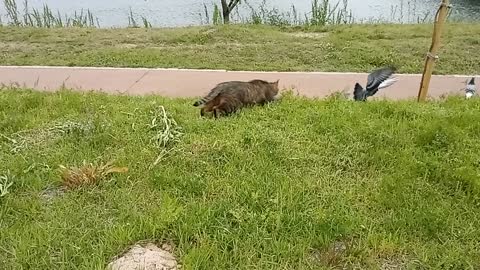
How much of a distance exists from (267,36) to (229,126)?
10.7 ft

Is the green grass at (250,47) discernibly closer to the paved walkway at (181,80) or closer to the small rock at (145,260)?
the paved walkway at (181,80)

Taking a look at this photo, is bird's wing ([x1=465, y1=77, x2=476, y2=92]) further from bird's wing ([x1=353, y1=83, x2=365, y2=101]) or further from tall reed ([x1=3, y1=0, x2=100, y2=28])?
tall reed ([x1=3, y1=0, x2=100, y2=28])

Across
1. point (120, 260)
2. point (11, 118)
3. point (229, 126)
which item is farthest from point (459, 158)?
point (11, 118)

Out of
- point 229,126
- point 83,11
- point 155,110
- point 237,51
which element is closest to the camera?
point 229,126

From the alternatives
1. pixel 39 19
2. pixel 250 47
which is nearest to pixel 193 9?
pixel 39 19

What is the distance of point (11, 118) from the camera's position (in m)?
3.31

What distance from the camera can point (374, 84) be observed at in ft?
12.7

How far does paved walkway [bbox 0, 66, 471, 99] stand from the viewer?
4.25 metres

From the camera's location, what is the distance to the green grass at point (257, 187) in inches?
80.4

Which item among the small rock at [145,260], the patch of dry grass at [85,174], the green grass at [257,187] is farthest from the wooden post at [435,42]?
the small rock at [145,260]

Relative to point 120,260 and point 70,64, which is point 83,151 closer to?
point 120,260

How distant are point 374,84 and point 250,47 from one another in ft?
6.75

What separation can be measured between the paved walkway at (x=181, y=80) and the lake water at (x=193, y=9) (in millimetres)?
4277

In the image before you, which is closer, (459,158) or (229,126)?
(459,158)
